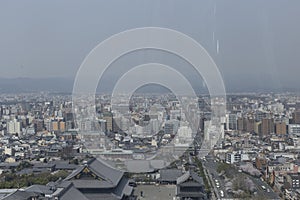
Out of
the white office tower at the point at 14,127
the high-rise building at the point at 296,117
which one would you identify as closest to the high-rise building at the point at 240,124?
the high-rise building at the point at 296,117

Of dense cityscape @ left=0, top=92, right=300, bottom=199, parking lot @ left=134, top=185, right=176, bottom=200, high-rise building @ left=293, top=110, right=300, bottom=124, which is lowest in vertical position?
parking lot @ left=134, top=185, right=176, bottom=200

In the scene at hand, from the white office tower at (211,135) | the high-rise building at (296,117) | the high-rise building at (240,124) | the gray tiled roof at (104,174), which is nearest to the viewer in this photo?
the gray tiled roof at (104,174)

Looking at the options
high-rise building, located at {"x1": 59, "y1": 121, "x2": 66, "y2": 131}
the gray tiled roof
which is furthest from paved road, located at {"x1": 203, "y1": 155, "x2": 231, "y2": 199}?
high-rise building, located at {"x1": 59, "y1": 121, "x2": 66, "y2": 131}

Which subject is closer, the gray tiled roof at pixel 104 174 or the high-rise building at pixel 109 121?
the gray tiled roof at pixel 104 174

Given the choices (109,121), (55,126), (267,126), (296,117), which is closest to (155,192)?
(267,126)

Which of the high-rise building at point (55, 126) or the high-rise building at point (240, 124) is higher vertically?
the high-rise building at point (240, 124)

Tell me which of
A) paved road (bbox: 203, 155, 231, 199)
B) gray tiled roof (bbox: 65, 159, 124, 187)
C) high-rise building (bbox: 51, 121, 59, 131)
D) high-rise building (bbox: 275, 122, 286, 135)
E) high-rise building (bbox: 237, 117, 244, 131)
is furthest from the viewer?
high-rise building (bbox: 51, 121, 59, 131)

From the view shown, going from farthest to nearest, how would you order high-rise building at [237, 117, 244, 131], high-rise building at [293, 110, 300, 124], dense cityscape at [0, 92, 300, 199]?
high-rise building at [293, 110, 300, 124] → high-rise building at [237, 117, 244, 131] → dense cityscape at [0, 92, 300, 199]

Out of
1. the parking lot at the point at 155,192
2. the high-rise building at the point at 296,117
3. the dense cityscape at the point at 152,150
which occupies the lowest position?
the parking lot at the point at 155,192

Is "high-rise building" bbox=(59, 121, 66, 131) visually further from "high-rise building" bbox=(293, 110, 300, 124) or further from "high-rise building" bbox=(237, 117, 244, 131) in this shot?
"high-rise building" bbox=(293, 110, 300, 124)

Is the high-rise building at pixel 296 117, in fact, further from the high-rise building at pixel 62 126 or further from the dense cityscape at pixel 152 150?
the high-rise building at pixel 62 126

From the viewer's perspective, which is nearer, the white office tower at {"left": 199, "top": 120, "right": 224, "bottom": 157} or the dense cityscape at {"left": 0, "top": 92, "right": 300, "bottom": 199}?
the dense cityscape at {"left": 0, "top": 92, "right": 300, "bottom": 199}
